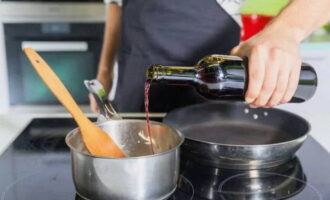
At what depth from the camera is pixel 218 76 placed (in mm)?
634

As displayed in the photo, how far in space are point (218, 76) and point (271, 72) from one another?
8 centimetres

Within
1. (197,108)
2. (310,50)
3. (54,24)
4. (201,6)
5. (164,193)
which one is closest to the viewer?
(164,193)

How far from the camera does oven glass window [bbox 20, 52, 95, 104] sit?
182 cm

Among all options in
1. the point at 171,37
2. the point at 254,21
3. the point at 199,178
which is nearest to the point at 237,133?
the point at 199,178

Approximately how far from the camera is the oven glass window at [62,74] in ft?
5.98

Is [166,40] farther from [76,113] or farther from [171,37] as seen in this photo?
[76,113]

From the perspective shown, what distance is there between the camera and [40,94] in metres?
1.87

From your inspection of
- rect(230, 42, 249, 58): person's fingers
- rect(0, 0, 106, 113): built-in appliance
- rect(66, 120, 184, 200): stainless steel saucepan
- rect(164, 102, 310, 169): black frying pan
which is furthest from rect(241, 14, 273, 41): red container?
rect(66, 120, 184, 200): stainless steel saucepan

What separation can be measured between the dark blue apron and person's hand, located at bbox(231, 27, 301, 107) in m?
0.34

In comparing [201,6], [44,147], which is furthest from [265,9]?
[44,147]

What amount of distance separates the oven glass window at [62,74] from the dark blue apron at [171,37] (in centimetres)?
87

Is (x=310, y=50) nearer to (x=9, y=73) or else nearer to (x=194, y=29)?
(x=194, y=29)

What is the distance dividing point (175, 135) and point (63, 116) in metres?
0.37

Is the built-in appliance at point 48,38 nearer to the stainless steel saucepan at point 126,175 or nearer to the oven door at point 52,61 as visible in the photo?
the oven door at point 52,61
